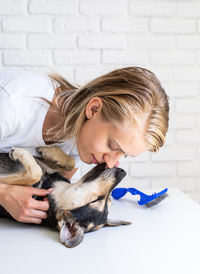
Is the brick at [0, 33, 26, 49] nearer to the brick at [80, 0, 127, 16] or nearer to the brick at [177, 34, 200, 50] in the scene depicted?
the brick at [80, 0, 127, 16]

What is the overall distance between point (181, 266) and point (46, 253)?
1.20ft

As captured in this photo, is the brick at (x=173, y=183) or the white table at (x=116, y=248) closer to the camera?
the white table at (x=116, y=248)

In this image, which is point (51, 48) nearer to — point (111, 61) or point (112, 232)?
point (111, 61)

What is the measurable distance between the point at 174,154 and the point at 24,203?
1177mm

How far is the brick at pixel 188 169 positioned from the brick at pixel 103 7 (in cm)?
94

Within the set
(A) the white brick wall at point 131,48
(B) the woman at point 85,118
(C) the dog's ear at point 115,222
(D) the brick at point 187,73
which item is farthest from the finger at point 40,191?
(D) the brick at point 187,73

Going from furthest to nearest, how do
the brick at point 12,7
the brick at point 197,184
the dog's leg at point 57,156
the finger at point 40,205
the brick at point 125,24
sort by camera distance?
the brick at point 197,184
the brick at point 125,24
the brick at point 12,7
the dog's leg at point 57,156
the finger at point 40,205

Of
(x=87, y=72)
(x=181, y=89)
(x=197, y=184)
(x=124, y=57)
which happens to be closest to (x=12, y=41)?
(x=87, y=72)

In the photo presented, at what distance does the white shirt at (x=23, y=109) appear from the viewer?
1173 millimetres

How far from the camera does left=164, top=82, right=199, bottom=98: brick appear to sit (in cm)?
202

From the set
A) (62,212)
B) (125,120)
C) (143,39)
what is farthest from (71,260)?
(143,39)

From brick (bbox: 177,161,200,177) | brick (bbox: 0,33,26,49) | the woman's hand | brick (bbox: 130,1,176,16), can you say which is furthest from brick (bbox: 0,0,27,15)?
brick (bbox: 177,161,200,177)

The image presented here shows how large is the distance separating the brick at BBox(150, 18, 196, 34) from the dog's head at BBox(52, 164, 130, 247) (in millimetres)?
1077

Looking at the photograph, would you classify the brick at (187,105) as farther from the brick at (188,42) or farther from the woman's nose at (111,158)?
the woman's nose at (111,158)
